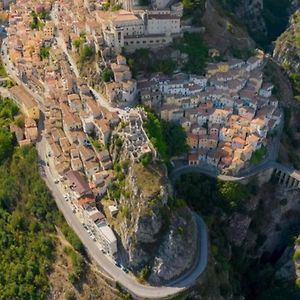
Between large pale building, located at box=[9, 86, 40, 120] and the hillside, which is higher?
large pale building, located at box=[9, 86, 40, 120]

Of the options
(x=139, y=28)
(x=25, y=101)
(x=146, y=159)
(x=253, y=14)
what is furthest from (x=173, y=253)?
(x=253, y=14)

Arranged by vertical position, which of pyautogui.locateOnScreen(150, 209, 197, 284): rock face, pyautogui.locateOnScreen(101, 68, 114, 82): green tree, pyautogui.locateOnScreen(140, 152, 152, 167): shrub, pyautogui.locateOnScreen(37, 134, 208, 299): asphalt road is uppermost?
pyautogui.locateOnScreen(101, 68, 114, 82): green tree

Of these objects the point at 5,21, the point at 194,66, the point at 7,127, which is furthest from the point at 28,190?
the point at 5,21

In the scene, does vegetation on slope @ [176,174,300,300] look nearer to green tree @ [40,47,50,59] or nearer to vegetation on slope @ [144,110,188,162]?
vegetation on slope @ [144,110,188,162]

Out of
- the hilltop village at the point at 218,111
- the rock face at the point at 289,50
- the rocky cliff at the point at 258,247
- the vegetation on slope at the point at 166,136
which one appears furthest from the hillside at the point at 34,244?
the rock face at the point at 289,50

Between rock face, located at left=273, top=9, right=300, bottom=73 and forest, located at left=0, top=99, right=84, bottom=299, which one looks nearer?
forest, located at left=0, top=99, right=84, bottom=299

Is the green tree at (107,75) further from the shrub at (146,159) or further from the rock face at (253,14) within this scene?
the rock face at (253,14)

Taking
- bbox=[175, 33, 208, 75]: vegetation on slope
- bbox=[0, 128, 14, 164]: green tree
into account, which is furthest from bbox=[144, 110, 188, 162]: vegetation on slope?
bbox=[0, 128, 14, 164]: green tree
